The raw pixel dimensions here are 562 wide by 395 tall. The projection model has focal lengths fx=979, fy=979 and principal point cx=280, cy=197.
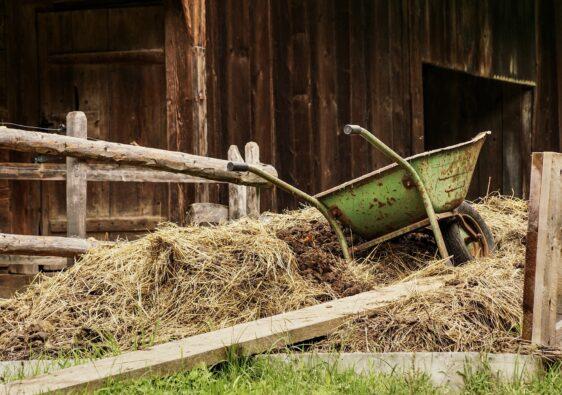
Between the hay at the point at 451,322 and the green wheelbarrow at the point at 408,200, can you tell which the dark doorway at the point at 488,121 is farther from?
the hay at the point at 451,322

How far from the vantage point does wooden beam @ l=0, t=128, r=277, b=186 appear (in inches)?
221

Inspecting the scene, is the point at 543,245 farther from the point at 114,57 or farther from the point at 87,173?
the point at 114,57

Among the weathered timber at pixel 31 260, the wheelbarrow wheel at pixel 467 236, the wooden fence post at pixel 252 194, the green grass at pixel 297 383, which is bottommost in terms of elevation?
the green grass at pixel 297 383

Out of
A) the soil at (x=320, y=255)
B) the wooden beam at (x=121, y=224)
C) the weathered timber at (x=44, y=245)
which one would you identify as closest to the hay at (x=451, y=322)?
the soil at (x=320, y=255)

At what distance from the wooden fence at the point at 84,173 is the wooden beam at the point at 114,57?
4.60 feet

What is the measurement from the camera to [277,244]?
562cm

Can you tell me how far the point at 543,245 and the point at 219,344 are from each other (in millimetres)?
1375

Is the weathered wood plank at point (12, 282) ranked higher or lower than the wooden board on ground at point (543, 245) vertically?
lower

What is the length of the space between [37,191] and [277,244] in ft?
11.7

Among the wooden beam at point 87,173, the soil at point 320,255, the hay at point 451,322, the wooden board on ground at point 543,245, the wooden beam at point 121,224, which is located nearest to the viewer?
the wooden board on ground at point 543,245

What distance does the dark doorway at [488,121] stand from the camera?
1138 cm

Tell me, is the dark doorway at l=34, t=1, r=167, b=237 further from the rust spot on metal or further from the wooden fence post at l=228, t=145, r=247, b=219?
the rust spot on metal

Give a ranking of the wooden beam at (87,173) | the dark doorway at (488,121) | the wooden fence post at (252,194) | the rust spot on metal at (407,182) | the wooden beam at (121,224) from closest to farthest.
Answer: the rust spot on metal at (407,182), the wooden beam at (87,173), the wooden fence post at (252,194), the wooden beam at (121,224), the dark doorway at (488,121)

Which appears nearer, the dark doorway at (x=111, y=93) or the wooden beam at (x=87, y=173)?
the wooden beam at (x=87, y=173)
